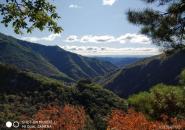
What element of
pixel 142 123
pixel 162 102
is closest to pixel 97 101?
pixel 142 123

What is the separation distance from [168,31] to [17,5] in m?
A: 7.69

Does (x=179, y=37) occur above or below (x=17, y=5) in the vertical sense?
below

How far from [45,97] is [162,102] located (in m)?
155

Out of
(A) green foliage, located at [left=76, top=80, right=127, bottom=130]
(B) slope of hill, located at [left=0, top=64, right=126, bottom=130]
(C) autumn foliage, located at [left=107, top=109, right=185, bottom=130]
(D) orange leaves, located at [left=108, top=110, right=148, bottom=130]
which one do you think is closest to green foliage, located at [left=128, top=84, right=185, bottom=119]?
(C) autumn foliage, located at [left=107, top=109, right=185, bottom=130]

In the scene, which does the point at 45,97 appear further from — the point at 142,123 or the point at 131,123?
the point at 142,123

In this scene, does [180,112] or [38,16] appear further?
Result: [180,112]

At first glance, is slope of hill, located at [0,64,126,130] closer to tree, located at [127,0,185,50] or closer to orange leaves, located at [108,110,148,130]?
orange leaves, located at [108,110,148,130]

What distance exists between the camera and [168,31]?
1623 cm

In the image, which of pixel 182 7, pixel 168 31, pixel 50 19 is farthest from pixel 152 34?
pixel 50 19

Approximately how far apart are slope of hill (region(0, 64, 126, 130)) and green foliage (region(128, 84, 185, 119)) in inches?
4622

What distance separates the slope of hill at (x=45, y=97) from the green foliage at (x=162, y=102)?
4622 inches

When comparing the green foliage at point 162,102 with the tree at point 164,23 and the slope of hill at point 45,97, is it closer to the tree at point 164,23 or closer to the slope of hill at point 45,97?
the tree at point 164,23

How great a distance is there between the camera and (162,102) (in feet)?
54.7

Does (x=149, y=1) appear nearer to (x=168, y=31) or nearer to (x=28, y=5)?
(x=168, y=31)
